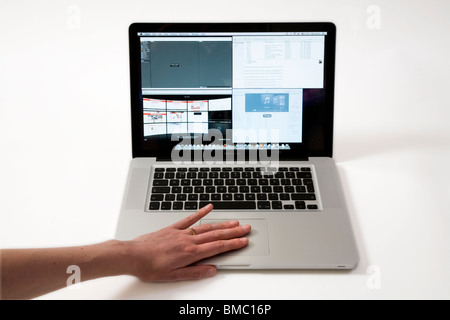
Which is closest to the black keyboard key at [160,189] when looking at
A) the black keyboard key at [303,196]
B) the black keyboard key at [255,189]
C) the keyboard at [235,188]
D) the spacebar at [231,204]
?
the keyboard at [235,188]

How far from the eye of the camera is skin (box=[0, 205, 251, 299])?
3.35 feet

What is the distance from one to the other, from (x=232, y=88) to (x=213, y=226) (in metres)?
0.42

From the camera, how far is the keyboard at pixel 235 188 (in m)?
1.36

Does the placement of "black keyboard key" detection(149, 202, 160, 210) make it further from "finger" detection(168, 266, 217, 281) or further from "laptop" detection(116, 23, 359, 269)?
"finger" detection(168, 266, 217, 281)

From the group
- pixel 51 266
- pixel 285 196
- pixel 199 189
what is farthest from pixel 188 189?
pixel 51 266

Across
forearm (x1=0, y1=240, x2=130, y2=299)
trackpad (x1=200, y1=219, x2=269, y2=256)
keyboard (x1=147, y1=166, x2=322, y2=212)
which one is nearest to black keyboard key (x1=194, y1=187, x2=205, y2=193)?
keyboard (x1=147, y1=166, x2=322, y2=212)

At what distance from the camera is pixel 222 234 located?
1228 millimetres

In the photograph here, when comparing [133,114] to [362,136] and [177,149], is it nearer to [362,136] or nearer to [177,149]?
[177,149]

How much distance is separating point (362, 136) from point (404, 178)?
0.94 feet

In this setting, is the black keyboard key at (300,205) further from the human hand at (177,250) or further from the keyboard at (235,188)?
the human hand at (177,250)

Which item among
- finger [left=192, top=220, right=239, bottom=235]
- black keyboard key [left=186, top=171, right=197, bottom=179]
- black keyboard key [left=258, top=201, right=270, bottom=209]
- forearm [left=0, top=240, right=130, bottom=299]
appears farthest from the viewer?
black keyboard key [left=186, top=171, right=197, bottom=179]

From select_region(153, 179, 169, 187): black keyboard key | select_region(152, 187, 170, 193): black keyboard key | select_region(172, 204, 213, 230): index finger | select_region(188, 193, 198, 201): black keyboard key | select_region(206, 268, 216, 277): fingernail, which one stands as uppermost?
select_region(153, 179, 169, 187): black keyboard key

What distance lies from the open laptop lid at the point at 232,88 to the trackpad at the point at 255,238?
0.27 meters

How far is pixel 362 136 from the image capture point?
1.82m
